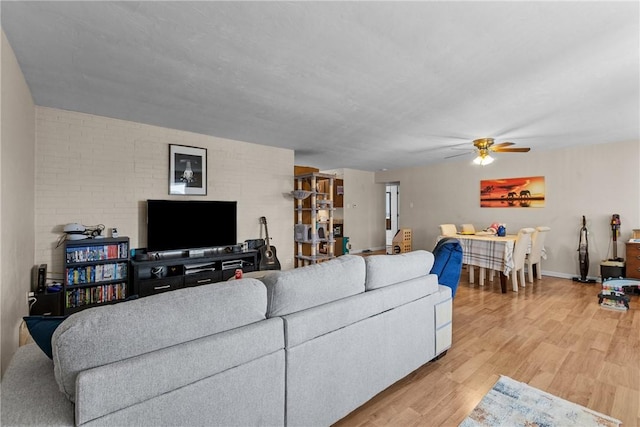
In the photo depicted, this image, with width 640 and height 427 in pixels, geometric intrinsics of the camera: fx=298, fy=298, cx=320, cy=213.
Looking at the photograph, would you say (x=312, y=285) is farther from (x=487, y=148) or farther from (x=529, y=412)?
(x=487, y=148)

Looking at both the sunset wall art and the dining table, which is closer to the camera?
the dining table

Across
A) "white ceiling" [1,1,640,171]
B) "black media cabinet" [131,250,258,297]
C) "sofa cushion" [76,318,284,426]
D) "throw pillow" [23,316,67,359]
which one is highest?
"white ceiling" [1,1,640,171]

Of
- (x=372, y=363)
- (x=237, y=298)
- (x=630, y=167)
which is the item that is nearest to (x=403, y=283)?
(x=372, y=363)

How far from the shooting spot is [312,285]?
1605 millimetres

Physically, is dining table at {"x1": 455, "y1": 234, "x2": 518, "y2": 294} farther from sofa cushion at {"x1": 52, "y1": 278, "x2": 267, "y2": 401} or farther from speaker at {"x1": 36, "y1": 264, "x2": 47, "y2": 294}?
speaker at {"x1": 36, "y1": 264, "x2": 47, "y2": 294}

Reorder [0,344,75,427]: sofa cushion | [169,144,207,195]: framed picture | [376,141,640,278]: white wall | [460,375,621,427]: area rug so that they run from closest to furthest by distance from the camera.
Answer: [0,344,75,427]: sofa cushion, [460,375,621,427]: area rug, [169,144,207,195]: framed picture, [376,141,640,278]: white wall

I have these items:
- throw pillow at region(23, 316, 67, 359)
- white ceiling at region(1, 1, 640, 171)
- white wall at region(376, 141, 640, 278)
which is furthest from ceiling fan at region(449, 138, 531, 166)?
throw pillow at region(23, 316, 67, 359)

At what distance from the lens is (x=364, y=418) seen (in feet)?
5.78

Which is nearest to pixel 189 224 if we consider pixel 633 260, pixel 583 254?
pixel 583 254

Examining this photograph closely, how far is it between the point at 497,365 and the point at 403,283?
1.10 meters

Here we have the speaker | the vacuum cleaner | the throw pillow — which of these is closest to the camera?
the throw pillow

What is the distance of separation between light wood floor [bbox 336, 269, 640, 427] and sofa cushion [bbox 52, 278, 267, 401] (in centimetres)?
104

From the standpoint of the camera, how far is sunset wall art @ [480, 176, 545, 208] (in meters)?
5.78

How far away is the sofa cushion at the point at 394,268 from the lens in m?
1.96
